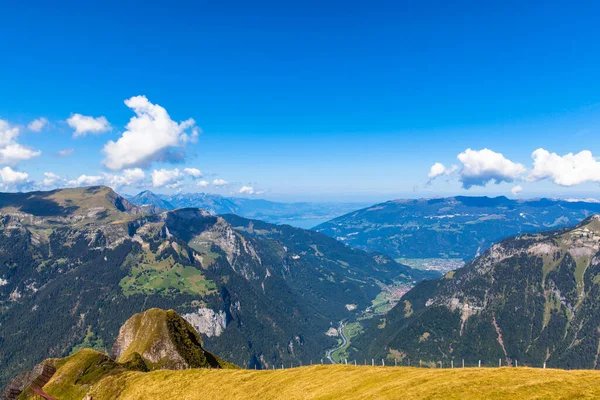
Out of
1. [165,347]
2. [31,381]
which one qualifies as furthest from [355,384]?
[31,381]

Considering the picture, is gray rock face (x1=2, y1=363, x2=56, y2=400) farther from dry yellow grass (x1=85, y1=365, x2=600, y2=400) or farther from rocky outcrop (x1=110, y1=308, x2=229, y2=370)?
dry yellow grass (x1=85, y1=365, x2=600, y2=400)

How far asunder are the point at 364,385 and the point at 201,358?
134m

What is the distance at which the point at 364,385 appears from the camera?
254ft

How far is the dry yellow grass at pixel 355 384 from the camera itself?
54.5 meters

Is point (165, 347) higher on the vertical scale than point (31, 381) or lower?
higher

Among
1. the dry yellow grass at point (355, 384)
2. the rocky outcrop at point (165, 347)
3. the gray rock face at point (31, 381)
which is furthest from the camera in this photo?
the rocky outcrop at point (165, 347)

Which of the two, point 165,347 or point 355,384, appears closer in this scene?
point 355,384

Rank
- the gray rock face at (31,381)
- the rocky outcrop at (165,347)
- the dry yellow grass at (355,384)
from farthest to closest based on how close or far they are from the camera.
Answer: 1. the rocky outcrop at (165,347)
2. the gray rock face at (31,381)
3. the dry yellow grass at (355,384)

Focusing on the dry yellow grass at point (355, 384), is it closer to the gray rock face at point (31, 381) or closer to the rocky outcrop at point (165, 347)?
the gray rock face at point (31, 381)

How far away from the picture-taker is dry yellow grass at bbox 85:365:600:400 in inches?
2146

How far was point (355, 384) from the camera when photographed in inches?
3120

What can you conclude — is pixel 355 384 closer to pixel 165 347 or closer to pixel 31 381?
pixel 165 347

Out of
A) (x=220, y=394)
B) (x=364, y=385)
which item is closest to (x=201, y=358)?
(x=220, y=394)

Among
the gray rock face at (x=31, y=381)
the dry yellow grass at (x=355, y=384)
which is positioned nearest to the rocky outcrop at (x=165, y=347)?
the gray rock face at (x=31, y=381)
